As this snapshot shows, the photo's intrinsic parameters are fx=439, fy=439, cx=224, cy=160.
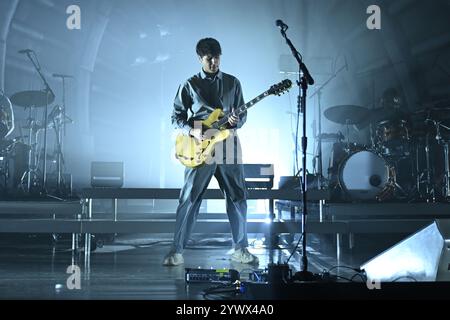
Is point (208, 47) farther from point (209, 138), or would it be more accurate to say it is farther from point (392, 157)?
point (392, 157)

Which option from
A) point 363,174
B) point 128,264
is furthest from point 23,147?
point 363,174

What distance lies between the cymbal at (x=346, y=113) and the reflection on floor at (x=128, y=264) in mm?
Answer: 1564

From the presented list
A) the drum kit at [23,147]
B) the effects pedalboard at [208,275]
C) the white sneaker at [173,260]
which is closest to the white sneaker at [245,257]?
the white sneaker at [173,260]

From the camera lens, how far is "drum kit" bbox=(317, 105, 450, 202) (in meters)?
5.32

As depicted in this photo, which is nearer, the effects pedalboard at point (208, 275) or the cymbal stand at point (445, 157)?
the effects pedalboard at point (208, 275)

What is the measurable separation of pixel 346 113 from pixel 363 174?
839 millimetres

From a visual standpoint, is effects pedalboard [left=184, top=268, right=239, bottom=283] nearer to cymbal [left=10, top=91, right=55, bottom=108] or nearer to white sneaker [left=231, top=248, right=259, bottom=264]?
white sneaker [left=231, top=248, right=259, bottom=264]

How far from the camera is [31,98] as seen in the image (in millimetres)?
5820

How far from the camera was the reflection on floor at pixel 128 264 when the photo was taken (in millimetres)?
2570

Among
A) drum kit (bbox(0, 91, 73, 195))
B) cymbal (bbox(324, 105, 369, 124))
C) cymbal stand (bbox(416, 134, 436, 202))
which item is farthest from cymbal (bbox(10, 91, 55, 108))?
cymbal stand (bbox(416, 134, 436, 202))

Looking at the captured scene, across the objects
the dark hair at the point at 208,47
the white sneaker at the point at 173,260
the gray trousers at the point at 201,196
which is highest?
the dark hair at the point at 208,47

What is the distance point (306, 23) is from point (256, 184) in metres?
3.10

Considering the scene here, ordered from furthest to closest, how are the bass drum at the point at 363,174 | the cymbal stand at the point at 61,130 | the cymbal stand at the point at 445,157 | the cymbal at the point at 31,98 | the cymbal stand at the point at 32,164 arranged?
the cymbal stand at the point at 32,164, the cymbal stand at the point at 61,130, the cymbal at the point at 31,98, the cymbal stand at the point at 445,157, the bass drum at the point at 363,174

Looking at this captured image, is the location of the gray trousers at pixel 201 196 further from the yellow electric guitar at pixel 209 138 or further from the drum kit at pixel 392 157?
the drum kit at pixel 392 157
